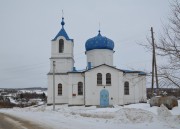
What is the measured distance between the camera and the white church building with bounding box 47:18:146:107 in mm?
38844

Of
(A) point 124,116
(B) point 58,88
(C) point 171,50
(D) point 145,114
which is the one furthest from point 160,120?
(B) point 58,88

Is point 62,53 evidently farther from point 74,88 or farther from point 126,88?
point 126,88

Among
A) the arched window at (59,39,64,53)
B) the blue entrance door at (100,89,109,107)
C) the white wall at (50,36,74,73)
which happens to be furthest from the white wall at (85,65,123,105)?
the arched window at (59,39,64,53)

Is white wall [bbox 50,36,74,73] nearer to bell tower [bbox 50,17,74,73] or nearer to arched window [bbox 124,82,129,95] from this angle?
bell tower [bbox 50,17,74,73]

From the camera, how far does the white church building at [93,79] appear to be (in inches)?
1529

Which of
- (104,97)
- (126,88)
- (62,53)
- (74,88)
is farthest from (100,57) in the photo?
(104,97)

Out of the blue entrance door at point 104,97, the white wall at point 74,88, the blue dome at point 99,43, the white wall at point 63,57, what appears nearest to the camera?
the blue entrance door at point 104,97

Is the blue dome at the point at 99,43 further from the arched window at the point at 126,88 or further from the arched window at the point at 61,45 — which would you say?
the arched window at the point at 126,88

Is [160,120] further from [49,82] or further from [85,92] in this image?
[49,82]

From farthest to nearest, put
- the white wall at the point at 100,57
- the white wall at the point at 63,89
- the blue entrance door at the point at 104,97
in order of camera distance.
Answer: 1. the white wall at the point at 100,57
2. the white wall at the point at 63,89
3. the blue entrance door at the point at 104,97

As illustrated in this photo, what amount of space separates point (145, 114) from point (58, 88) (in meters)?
26.6

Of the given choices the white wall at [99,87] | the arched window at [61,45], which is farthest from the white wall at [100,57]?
the arched window at [61,45]

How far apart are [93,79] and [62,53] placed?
6951 mm

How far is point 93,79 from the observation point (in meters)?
39.2
